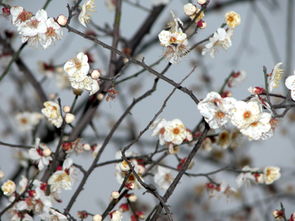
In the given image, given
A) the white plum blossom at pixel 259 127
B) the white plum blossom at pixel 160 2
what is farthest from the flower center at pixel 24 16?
the white plum blossom at pixel 160 2

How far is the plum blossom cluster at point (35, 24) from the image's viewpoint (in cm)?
90

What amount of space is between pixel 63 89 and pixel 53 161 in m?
0.73

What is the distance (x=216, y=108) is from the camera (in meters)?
0.85

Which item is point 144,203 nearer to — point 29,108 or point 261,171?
point 29,108

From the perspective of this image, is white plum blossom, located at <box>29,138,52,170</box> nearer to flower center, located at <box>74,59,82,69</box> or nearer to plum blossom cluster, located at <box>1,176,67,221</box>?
plum blossom cluster, located at <box>1,176,67,221</box>

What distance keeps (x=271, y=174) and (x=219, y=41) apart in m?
0.35

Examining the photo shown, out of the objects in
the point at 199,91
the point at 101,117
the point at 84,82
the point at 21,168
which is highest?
the point at 199,91

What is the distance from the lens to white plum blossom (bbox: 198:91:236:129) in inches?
33.2

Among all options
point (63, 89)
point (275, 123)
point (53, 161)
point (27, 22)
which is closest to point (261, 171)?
point (275, 123)

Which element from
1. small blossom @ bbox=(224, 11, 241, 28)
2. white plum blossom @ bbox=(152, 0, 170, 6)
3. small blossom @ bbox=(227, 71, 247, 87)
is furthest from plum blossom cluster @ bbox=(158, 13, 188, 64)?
white plum blossom @ bbox=(152, 0, 170, 6)

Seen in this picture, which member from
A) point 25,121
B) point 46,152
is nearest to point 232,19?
point 46,152

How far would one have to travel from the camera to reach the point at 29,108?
1950 millimetres

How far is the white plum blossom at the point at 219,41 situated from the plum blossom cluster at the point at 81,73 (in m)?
0.27

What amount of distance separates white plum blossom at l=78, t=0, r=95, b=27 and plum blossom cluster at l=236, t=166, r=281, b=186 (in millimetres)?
524
